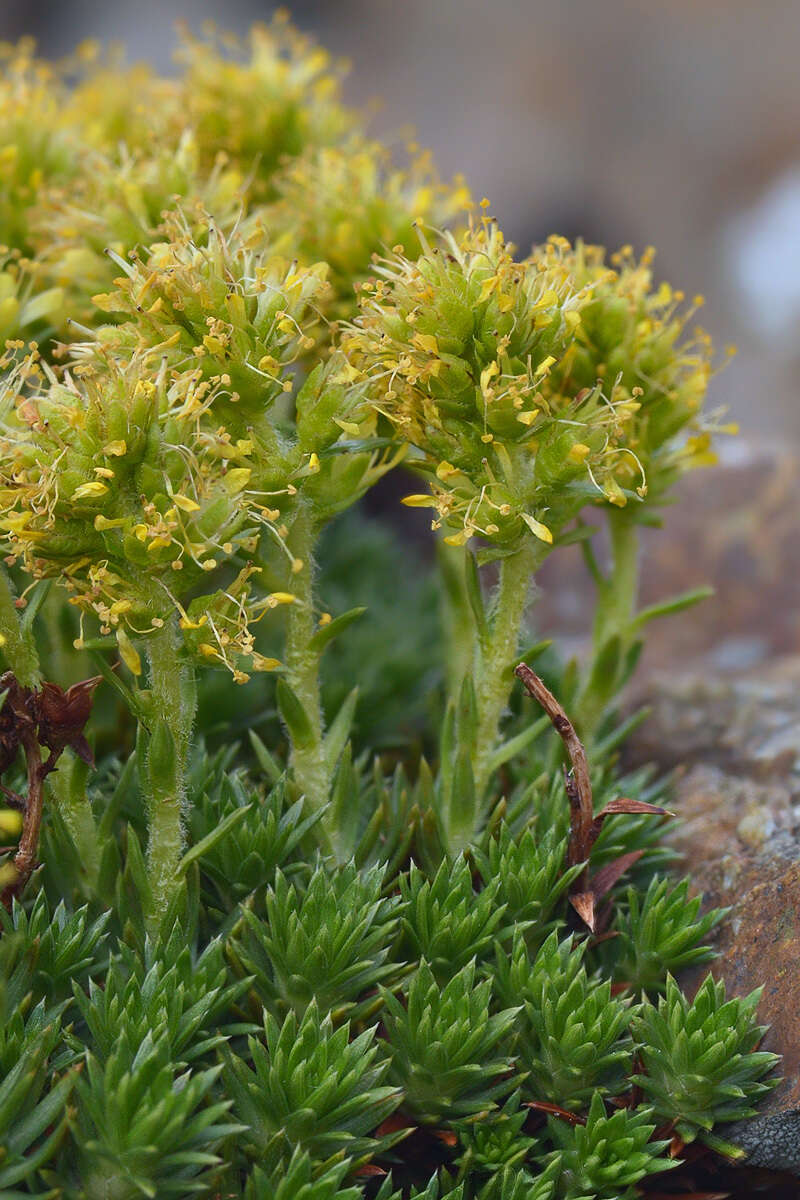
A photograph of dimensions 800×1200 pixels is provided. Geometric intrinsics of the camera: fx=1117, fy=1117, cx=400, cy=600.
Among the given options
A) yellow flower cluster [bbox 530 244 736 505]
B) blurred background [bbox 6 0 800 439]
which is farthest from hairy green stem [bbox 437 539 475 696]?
blurred background [bbox 6 0 800 439]

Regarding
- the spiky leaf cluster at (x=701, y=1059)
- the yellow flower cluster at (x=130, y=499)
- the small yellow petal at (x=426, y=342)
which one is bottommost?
the spiky leaf cluster at (x=701, y=1059)

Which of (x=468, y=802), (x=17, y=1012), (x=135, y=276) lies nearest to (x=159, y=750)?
(x=17, y=1012)

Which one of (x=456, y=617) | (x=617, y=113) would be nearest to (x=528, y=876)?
(x=456, y=617)

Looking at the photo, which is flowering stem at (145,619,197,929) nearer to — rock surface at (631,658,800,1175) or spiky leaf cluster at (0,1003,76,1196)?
spiky leaf cluster at (0,1003,76,1196)

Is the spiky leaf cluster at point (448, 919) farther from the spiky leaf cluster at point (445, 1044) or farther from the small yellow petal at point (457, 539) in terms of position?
the small yellow petal at point (457, 539)

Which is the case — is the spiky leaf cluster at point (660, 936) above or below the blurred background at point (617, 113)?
below

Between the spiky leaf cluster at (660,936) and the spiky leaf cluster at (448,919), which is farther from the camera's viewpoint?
the spiky leaf cluster at (660,936)

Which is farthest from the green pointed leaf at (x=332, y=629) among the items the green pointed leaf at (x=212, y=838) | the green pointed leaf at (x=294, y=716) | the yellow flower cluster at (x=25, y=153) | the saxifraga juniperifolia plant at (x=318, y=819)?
the yellow flower cluster at (x=25, y=153)

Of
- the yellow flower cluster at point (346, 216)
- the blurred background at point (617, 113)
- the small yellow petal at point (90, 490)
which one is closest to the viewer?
the small yellow petal at point (90, 490)
